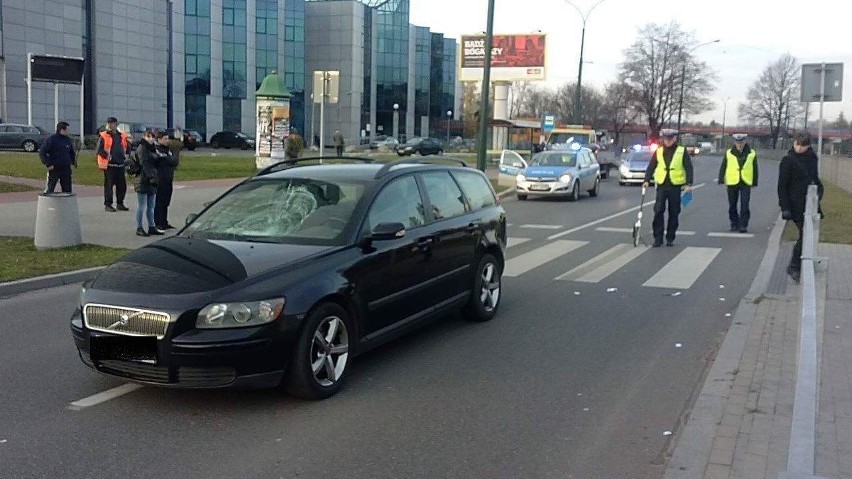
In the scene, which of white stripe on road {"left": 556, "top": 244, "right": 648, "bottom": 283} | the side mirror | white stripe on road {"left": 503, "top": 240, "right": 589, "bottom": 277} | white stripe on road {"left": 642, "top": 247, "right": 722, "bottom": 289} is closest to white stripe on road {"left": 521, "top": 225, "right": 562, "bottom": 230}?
white stripe on road {"left": 503, "top": 240, "right": 589, "bottom": 277}

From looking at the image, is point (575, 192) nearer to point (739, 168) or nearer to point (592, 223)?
point (592, 223)

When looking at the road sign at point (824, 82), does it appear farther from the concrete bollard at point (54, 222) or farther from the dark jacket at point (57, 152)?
the dark jacket at point (57, 152)

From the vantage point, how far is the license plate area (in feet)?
16.4

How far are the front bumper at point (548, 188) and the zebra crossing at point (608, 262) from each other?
8657mm

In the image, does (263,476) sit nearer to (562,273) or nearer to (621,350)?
(621,350)

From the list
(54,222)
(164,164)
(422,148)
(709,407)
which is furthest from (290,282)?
(422,148)

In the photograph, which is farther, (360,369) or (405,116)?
(405,116)

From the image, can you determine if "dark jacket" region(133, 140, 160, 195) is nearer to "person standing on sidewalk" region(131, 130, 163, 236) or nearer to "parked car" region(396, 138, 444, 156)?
"person standing on sidewalk" region(131, 130, 163, 236)

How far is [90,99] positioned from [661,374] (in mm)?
57902

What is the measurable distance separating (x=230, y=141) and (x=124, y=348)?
5947 centimetres

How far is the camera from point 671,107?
7912 cm

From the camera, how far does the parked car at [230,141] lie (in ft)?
205

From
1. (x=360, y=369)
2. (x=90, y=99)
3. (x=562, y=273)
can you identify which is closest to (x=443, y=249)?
(x=360, y=369)

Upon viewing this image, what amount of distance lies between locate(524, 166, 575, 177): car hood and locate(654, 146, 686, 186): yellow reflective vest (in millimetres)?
9646
